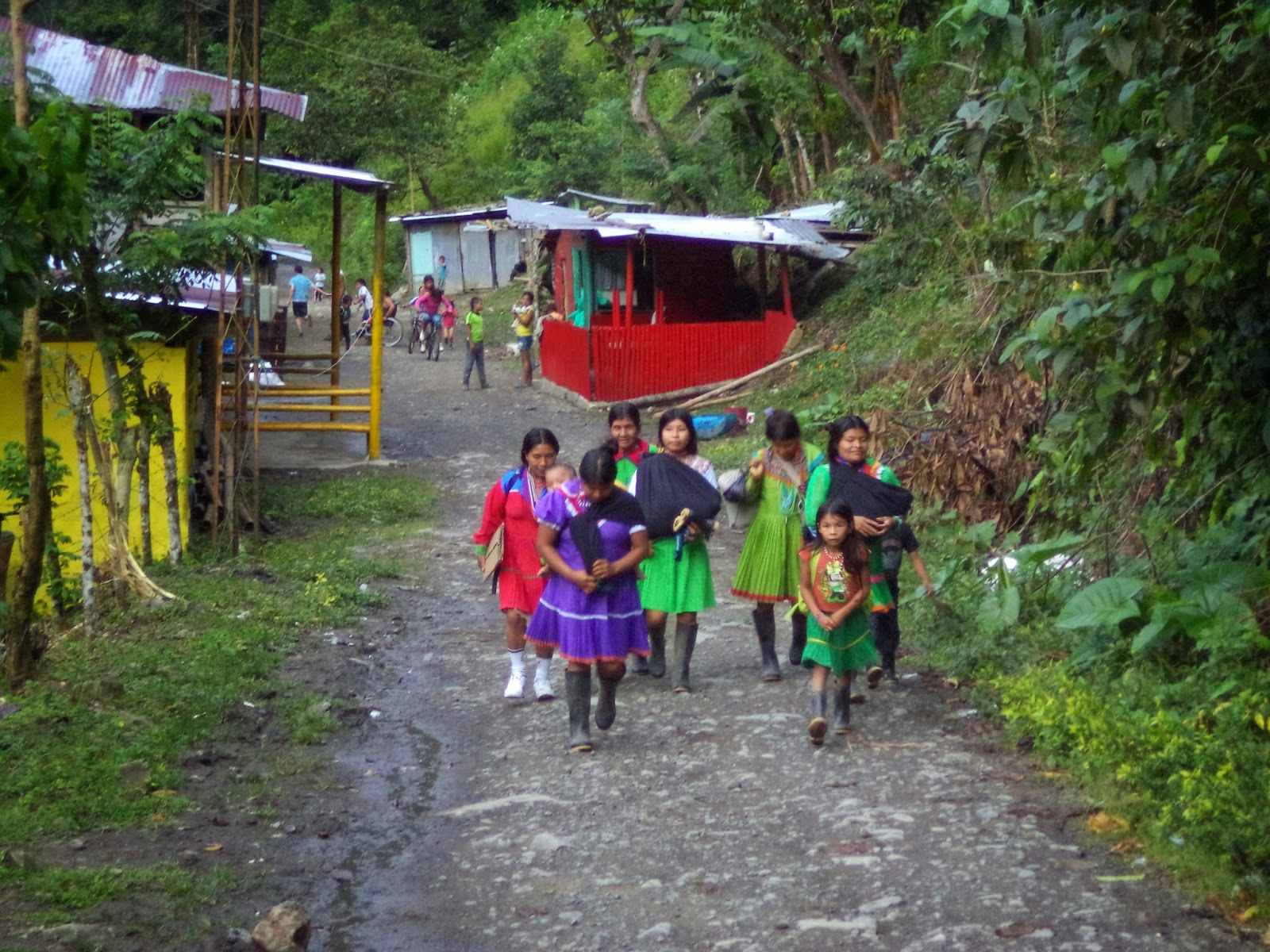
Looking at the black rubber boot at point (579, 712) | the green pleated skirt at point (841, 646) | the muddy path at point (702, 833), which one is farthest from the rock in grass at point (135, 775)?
the green pleated skirt at point (841, 646)

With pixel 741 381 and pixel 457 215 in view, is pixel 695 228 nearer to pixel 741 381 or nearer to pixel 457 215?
pixel 741 381

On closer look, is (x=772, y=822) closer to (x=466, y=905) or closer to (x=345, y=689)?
(x=466, y=905)

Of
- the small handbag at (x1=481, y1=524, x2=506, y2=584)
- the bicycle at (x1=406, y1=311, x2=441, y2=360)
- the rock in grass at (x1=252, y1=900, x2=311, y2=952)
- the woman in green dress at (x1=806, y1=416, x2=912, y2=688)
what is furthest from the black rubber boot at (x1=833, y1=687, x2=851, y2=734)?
the bicycle at (x1=406, y1=311, x2=441, y2=360)

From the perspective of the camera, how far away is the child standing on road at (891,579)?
7.67 metres

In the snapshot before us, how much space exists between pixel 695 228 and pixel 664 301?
3.46 meters

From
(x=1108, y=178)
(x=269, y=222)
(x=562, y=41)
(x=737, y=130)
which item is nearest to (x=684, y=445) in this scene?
(x=1108, y=178)

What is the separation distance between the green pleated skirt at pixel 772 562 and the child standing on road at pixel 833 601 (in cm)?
101

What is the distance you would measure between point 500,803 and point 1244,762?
3.12 m

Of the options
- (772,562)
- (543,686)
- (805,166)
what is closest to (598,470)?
(772,562)

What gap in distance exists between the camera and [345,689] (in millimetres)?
8453

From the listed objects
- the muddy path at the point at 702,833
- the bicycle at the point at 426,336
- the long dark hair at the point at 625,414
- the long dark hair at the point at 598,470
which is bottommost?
the muddy path at the point at 702,833

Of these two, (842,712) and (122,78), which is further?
(122,78)

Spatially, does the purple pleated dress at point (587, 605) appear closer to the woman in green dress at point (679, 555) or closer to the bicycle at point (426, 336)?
the woman in green dress at point (679, 555)

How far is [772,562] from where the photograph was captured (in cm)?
800
